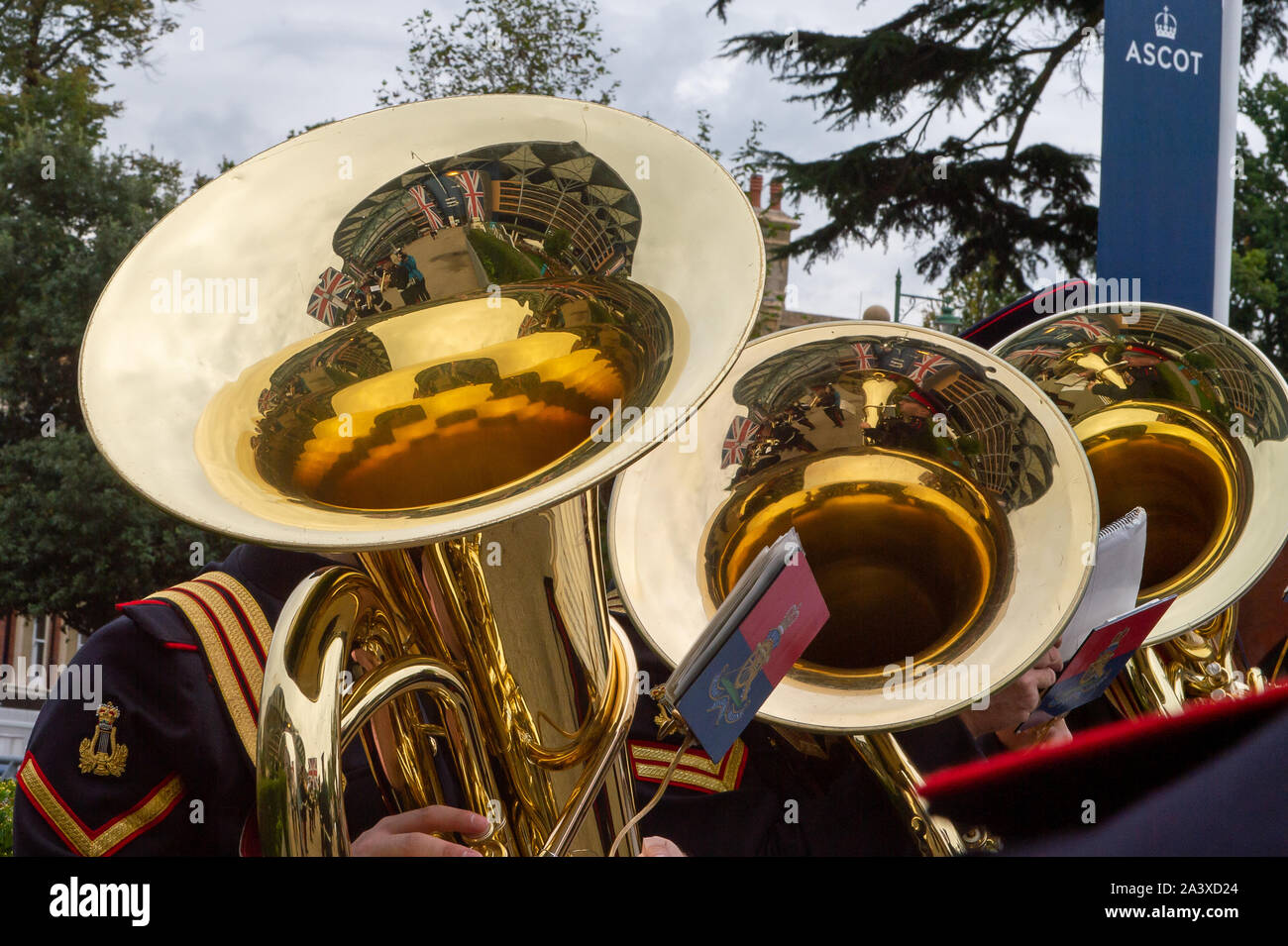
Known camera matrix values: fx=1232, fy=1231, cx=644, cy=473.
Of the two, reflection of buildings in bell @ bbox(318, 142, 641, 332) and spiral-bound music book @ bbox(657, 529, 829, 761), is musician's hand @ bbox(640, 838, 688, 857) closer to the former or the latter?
spiral-bound music book @ bbox(657, 529, 829, 761)

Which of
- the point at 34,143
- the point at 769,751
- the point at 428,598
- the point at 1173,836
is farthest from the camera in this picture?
the point at 34,143

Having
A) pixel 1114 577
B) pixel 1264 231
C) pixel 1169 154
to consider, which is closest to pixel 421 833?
Answer: pixel 1114 577

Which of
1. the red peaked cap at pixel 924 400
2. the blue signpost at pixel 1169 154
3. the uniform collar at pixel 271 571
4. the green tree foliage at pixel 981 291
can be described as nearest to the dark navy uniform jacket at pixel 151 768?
the uniform collar at pixel 271 571

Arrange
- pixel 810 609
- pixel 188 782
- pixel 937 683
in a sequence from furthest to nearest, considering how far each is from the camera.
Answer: pixel 188 782, pixel 937 683, pixel 810 609

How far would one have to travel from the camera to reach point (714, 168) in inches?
64.0

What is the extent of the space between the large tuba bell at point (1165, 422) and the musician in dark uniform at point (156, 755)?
155cm

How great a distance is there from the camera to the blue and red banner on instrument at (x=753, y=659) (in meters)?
1.28

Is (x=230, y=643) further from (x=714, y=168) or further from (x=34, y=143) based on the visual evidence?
(x=34, y=143)

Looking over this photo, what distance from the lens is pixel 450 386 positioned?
1653 mm

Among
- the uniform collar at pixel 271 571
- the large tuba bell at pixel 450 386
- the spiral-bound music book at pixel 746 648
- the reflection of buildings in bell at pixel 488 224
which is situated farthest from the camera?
the uniform collar at pixel 271 571

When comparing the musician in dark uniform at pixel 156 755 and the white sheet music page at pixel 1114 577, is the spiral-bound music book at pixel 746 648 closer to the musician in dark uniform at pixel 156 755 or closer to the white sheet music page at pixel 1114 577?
the white sheet music page at pixel 1114 577

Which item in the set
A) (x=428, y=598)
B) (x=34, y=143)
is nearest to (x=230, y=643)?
(x=428, y=598)

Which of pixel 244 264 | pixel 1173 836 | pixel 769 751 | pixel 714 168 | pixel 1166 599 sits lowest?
pixel 769 751

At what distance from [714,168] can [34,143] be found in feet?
45.4
